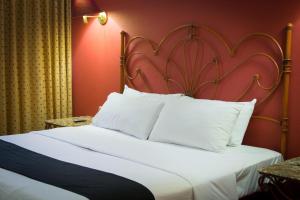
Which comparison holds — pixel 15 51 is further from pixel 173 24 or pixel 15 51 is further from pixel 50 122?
pixel 173 24

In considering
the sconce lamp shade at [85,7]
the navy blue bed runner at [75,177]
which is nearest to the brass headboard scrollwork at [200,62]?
the sconce lamp shade at [85,7]

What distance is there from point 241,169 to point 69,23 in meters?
2.94

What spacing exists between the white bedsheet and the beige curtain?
1.13 m

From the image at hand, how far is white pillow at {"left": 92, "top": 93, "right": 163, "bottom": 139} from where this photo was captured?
2.99m

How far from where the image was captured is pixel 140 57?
144 inches

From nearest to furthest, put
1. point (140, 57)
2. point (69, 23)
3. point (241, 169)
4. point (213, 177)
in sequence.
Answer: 1. point (213, 177)
2. point (241, 169)
3. point (140, 57)
4. point (69, 23)

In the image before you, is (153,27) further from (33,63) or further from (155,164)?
(155,164)

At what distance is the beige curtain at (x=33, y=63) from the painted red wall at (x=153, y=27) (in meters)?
0.17

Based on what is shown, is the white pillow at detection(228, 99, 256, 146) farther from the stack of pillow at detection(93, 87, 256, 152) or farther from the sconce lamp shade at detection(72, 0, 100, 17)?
the sconce lamp shade at detection(72, 0, 100, 17)

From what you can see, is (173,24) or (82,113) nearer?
(173,24)

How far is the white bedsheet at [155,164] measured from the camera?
6.05ft

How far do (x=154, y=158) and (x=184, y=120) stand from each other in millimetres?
501

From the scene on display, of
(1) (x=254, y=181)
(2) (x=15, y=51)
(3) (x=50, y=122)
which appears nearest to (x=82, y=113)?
(3) (x=50, y=122)

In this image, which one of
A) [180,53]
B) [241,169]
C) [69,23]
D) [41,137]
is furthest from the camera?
[69,23]
